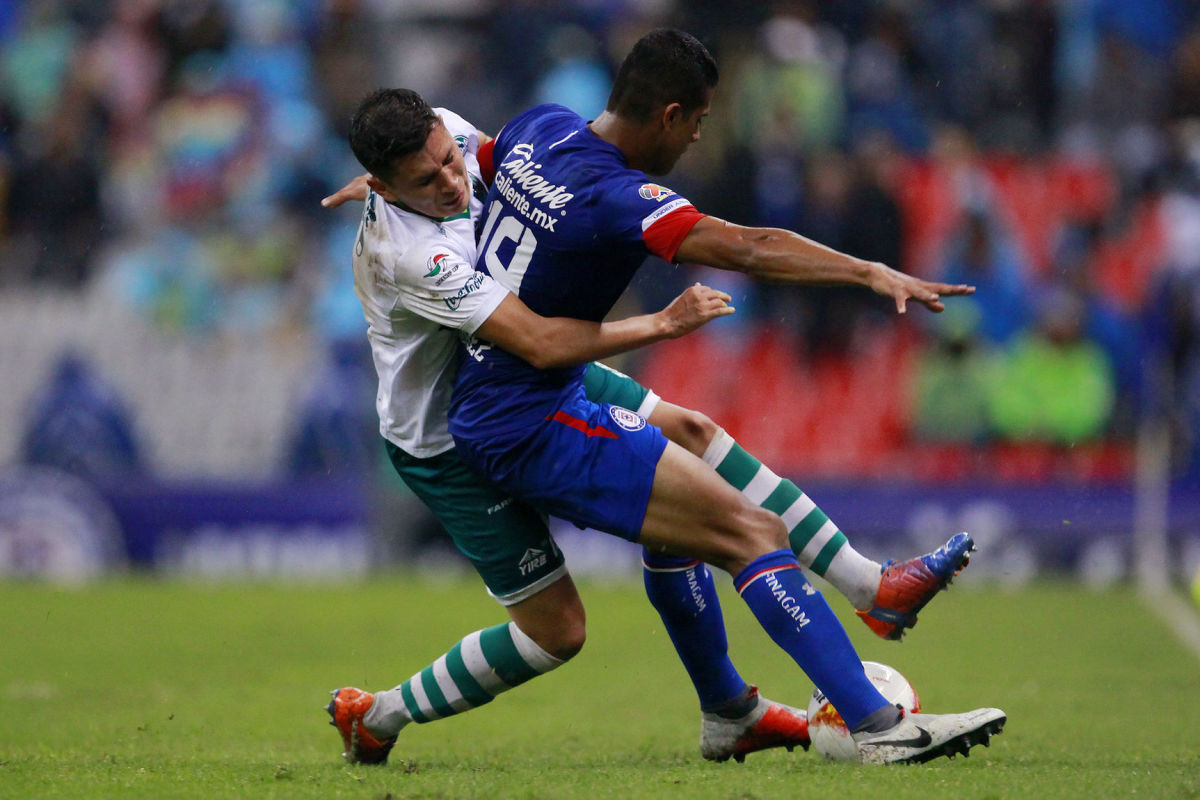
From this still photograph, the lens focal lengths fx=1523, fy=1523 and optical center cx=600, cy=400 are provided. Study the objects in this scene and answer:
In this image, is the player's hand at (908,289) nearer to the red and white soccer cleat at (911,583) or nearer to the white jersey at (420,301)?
the red and white soccer cleat at (911,583)

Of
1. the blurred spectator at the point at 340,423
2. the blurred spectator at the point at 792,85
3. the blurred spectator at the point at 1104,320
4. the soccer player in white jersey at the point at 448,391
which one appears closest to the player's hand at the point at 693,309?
the soccer player in white jersey at the point at 448,391

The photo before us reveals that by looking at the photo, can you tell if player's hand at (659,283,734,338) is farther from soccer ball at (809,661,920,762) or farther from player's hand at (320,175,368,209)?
player's hand at (320,175,368,209)

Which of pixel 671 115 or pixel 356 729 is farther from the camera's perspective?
pixel 356 729

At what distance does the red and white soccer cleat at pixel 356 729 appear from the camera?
5.23m

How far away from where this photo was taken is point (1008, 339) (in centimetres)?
1269

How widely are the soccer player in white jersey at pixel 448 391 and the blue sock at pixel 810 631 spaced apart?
62cm

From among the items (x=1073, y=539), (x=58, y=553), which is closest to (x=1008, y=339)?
(x=1073, y=539)

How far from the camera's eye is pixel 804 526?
16.9 feet

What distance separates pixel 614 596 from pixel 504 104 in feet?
16.7

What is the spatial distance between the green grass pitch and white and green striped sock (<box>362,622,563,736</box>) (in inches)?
7.5

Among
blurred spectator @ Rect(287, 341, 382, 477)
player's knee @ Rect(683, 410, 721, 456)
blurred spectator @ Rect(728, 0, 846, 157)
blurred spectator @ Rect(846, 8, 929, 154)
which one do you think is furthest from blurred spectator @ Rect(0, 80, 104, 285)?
player's knee @ Rect(683, 410, 721, 456)

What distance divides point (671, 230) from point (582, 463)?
0.80 meters

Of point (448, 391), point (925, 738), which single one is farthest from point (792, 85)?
point (925, 738)

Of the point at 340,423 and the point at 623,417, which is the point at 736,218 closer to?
the point at 340,423
